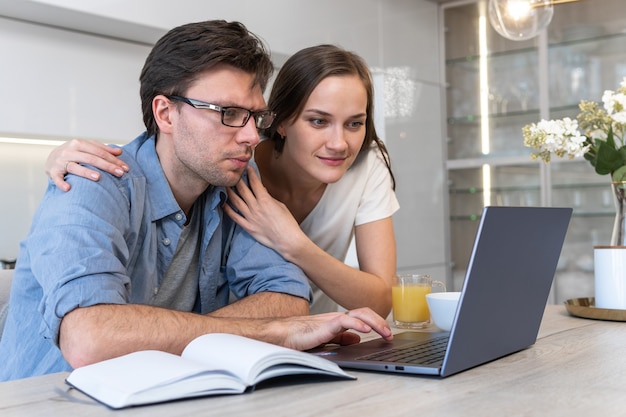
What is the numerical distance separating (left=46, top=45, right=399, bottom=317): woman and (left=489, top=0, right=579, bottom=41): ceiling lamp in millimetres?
440

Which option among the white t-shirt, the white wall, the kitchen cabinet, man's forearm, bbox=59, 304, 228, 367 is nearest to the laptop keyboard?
man's forearm, bbox=59, 304, 228, 367

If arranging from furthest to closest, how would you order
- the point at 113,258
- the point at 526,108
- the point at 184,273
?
the point at 526,108
the point at 184,273
the point at 113,258

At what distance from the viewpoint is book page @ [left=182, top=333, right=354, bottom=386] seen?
0.91 m

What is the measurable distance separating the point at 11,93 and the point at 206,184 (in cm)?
136

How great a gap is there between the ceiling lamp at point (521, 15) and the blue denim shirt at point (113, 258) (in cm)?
98

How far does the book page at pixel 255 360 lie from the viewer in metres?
0.91

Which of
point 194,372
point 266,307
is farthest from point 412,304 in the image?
point 194,372

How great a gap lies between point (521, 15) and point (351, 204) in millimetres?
697

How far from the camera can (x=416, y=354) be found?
43.8 inches

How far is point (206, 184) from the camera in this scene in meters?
1.55

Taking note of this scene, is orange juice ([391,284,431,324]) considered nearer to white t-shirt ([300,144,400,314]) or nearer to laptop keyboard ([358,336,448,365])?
laptop keyboard ([358,336,448,365])

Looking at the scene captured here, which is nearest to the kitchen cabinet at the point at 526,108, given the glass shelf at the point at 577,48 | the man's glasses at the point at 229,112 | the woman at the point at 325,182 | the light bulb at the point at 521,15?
the glass shelf at the point at 577,48

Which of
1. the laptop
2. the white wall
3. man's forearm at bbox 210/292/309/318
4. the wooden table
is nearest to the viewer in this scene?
the wooden table

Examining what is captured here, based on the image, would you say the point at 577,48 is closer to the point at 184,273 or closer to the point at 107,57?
the point at 107,57
